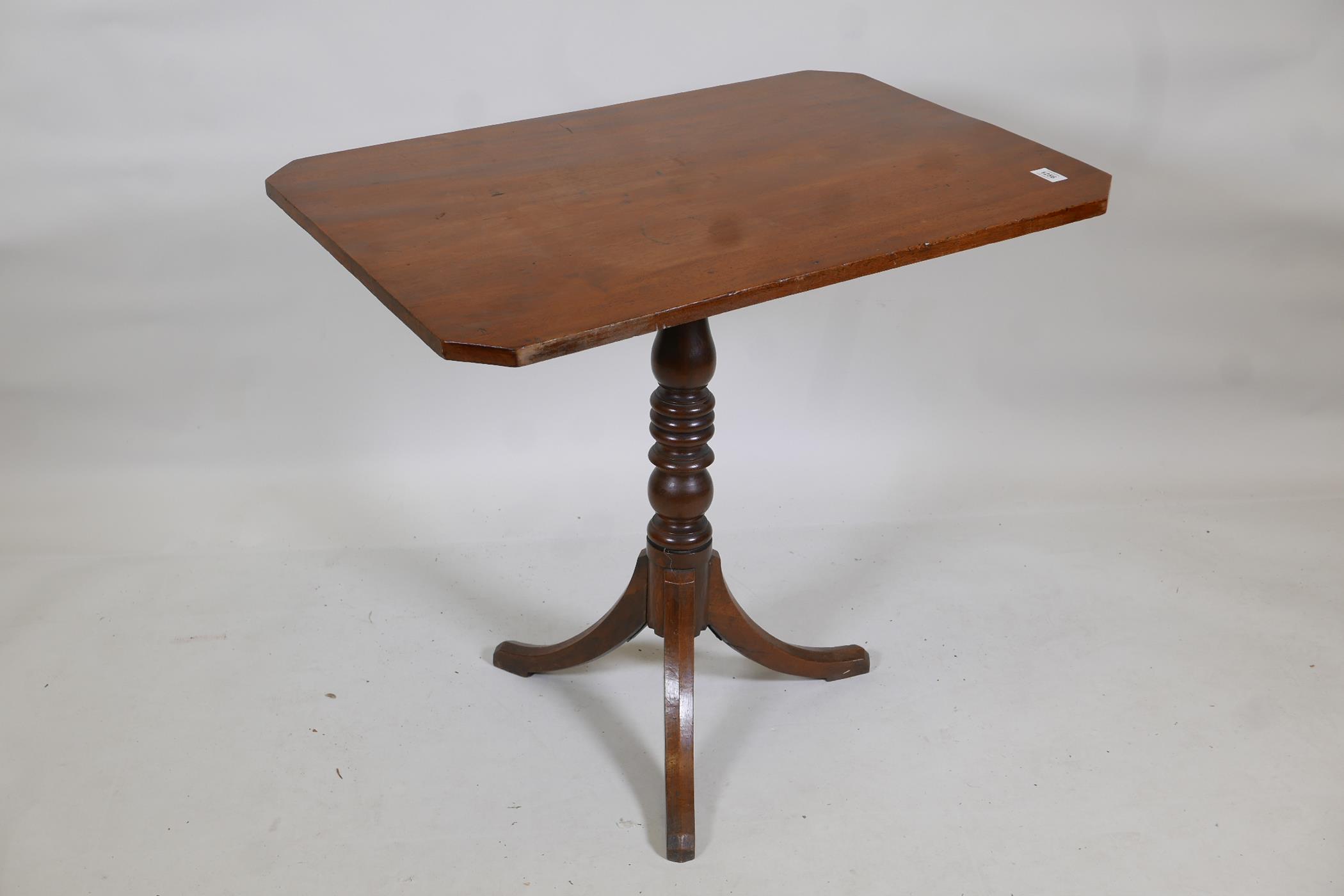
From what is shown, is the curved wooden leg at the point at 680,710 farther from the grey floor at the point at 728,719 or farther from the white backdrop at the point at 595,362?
the white backdrop at the point at 595,362

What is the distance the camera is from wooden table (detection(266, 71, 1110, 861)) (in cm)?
168

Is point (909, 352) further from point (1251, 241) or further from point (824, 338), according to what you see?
point (1251, 241)

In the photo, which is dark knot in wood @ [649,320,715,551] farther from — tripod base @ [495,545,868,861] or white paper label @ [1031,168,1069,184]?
white paper label @ [1031,168,1069,184]

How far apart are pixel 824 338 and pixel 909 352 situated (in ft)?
0.66

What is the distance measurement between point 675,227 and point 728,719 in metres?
0.96

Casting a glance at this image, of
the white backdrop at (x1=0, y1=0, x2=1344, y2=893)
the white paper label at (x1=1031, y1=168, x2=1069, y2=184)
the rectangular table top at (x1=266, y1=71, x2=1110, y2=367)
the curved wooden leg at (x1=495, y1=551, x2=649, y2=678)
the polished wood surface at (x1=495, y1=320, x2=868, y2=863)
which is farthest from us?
the white backdrop at (x1=0, y1=0, x2=1344, y2=893)

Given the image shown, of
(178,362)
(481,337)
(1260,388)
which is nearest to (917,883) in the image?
(481,337)

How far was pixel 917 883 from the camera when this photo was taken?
2061mm

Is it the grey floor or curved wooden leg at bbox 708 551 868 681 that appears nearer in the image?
the grey floor

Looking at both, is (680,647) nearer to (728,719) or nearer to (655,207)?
(728,719)

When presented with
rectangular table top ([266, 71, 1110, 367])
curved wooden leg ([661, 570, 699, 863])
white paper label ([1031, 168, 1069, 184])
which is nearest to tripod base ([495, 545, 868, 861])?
curved wooden leg ([661, 570, 699, 863])

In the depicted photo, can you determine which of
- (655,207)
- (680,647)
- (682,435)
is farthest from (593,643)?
(655,207)

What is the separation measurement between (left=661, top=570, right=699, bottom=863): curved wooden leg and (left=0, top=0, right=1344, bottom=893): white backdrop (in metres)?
0.28

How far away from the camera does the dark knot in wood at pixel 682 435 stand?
2.09 meters
